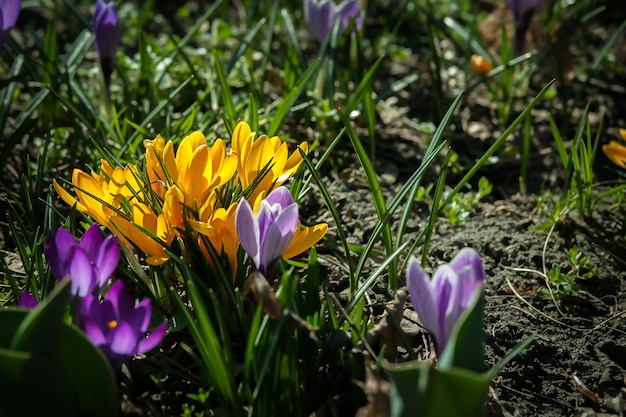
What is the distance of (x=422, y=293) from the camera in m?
1.16

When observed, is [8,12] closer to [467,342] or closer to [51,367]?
[51,367]

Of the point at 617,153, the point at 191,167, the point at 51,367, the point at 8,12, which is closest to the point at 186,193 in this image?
the point at 191,167

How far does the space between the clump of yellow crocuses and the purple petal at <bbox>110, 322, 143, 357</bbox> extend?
215 millimetres

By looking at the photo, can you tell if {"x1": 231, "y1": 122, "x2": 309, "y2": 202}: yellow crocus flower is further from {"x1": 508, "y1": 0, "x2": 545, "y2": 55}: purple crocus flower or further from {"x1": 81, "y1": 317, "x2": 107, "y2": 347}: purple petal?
{"x1": 508, "y1": 0, "x2": 545, "y2": 55}: purple crocus flower

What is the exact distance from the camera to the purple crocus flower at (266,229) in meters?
1.24

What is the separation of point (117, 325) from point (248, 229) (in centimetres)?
27

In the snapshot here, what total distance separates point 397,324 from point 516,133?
4.56 feet

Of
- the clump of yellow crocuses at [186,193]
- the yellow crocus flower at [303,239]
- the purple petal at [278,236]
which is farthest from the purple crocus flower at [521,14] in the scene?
the purple petal at [278,236]

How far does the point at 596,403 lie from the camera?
1500 millimetres

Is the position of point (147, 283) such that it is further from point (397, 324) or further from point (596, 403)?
point (596, 403)

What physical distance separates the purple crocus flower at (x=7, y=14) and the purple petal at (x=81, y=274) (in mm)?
968

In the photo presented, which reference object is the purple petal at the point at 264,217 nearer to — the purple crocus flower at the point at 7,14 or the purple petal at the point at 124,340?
the purple petal at the point at 124,340

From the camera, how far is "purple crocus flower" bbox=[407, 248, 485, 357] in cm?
113

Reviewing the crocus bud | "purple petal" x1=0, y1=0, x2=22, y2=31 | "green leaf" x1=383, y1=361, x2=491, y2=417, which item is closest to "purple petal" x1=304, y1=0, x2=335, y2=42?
the crocus bud
